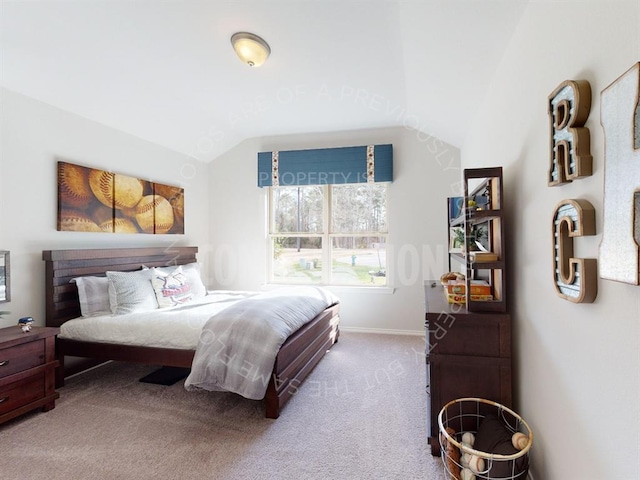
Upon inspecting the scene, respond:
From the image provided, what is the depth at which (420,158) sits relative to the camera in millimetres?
4348

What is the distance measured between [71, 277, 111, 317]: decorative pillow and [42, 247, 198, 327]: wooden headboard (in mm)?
99

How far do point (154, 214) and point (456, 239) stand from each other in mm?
3365

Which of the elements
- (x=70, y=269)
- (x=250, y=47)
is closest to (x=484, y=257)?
(x=250, y=47)

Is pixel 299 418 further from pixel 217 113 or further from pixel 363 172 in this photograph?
pixel 217 113

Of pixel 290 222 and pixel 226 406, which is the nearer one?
pixel 226 406

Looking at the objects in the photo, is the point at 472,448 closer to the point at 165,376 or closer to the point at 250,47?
the point at 165,376

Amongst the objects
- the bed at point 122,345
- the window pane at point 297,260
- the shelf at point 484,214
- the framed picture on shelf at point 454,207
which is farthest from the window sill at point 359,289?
the shelf at point 484,214

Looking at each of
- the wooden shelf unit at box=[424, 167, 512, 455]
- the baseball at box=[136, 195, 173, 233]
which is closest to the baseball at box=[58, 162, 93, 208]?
the baseball at box=[136, 195, 173, 233]

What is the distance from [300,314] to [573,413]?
2005 mm

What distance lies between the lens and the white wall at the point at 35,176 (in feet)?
8.65

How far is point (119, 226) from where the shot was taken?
3564 millimetres

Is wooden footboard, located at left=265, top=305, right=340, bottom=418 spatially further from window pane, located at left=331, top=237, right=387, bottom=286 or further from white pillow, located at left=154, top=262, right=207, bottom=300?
white pillow, located at left=154, top=262, right=207, bottom=300

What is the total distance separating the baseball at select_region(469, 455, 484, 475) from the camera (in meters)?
1.50

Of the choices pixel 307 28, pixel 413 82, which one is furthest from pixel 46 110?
pixel 413 82
